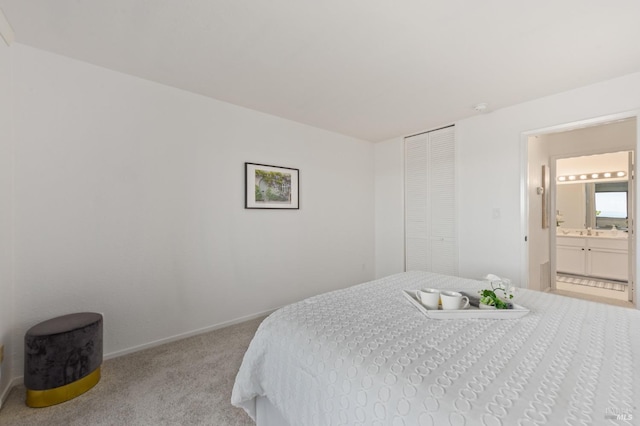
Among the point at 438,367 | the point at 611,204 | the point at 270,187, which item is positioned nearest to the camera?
the point at 438,367

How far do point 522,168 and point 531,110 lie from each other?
62 cm

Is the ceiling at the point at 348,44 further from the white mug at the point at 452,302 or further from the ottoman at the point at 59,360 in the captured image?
the ottoman at the point at 59,360

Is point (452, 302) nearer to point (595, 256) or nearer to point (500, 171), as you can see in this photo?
point (500, 171)

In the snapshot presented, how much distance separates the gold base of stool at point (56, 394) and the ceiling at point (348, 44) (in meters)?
2.35

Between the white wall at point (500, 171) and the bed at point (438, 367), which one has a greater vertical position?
the white wall at point (500, 171)

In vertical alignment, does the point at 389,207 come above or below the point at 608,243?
above

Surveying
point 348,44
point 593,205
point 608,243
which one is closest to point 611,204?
point 593,205

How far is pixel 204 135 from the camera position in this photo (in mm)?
2795

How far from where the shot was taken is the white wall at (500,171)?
106 inches

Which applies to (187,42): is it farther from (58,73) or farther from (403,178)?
(403,178)

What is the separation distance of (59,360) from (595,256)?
23.4 ft

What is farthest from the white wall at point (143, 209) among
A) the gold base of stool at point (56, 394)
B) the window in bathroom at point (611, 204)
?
the window in bathroom at point (611, 204)

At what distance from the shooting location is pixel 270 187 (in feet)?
10.8

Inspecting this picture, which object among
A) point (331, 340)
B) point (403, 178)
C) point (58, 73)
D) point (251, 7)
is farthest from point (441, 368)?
point (403, 178)
